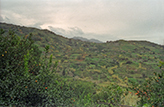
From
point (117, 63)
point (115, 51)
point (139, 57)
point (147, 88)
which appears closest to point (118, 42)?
point (115, 51)

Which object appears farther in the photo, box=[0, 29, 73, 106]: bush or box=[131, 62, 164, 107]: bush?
box=[131, 62, 164, 107]: bush

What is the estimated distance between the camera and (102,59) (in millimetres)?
83438

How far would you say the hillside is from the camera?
5960 cm

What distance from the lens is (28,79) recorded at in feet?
14.3

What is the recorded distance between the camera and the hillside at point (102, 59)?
59603 mm

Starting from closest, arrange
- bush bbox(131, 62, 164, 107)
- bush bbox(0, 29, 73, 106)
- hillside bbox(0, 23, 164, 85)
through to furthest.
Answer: bush bbox(0, 29, 73, 106) → bush bbox(131, 62, 164, 107) → hillside bbox(0, 23, 164, 85)

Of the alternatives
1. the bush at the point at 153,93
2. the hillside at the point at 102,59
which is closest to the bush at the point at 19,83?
the bush at the point at 153,93

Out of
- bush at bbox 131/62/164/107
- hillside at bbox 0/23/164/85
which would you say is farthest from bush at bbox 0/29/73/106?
hillside at bbox 0/23/164/85

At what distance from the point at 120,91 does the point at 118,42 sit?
116 metres

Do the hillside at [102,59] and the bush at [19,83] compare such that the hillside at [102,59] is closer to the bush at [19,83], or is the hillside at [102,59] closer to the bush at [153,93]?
the bush at [19,83]

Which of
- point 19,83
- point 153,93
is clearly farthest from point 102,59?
point 19,83

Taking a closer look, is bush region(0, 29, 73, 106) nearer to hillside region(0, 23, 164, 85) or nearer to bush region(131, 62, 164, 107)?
bush region(131, 62, 164, 107)

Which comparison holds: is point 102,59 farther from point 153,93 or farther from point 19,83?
point 19,83

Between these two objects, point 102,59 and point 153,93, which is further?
point 102,59
